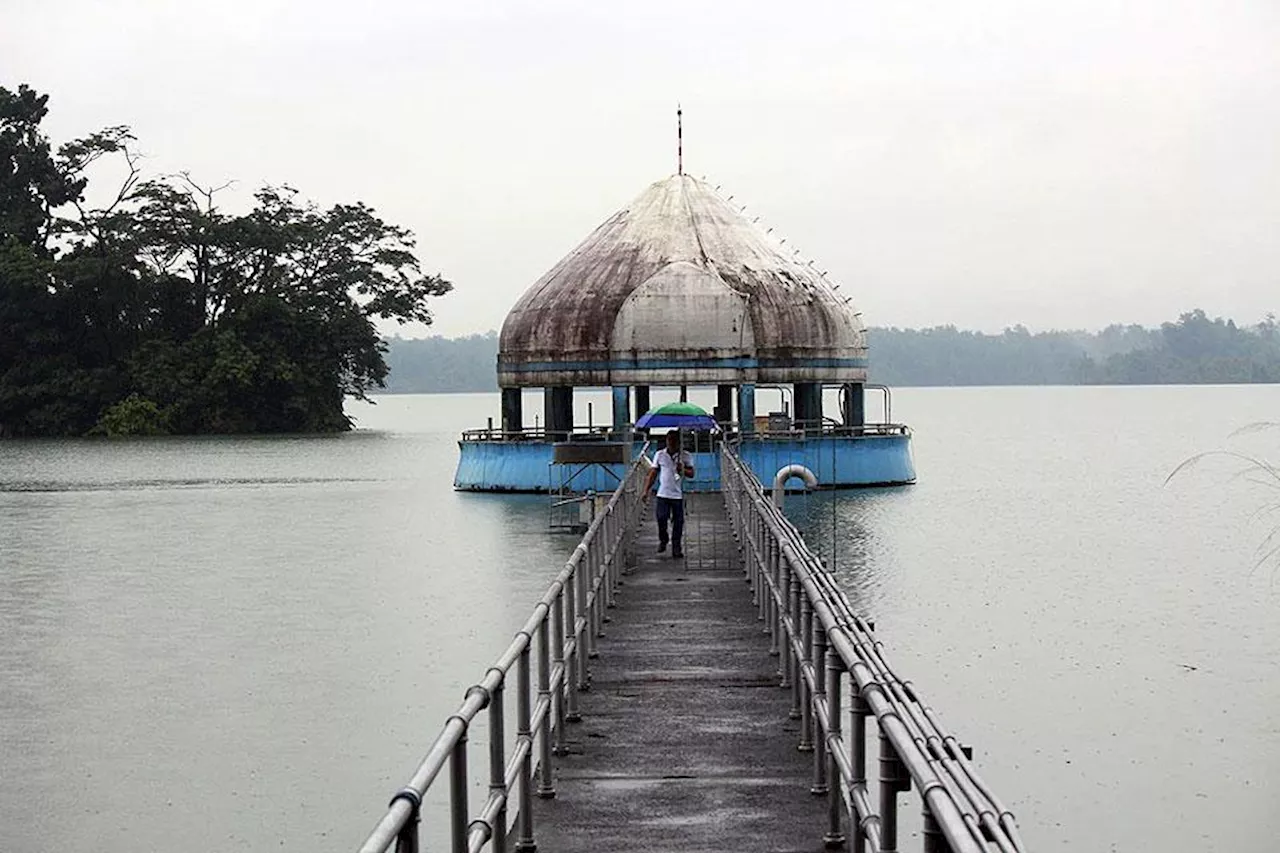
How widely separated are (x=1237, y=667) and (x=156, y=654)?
12.7m

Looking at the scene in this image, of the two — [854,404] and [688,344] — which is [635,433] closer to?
[688,344]

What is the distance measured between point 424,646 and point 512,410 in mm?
27014

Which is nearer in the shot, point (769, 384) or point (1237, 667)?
point (1237, 667)

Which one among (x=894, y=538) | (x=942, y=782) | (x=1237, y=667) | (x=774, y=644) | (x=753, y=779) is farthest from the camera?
(x=894, y=538)

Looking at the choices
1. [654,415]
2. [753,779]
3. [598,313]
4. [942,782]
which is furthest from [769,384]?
[942,782]

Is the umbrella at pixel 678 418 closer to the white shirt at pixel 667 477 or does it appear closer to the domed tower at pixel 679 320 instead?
the domed tower at pixel 679 320

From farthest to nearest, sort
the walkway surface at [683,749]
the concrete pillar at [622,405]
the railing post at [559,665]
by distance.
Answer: the concrete pillar at [622,405] < the railing post at [559,665] < the walkway surface at [683,749]

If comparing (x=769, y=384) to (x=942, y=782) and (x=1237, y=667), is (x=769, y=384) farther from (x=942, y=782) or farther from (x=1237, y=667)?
(x=942, y=782)

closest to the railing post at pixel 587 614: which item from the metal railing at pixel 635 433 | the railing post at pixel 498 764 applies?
the railing post at pixel 498 764

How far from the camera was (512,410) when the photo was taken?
52.1m

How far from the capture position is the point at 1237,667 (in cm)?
2366

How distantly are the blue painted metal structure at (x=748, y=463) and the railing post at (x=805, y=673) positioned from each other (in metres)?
31.3

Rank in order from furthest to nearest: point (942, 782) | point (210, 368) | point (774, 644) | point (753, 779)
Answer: point (210, 368) < point (774, 644) < point (753, 779) < point (942, 782)

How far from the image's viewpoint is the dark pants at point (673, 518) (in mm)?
23297
